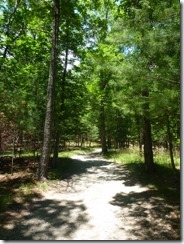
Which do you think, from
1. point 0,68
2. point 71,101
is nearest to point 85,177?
point 71,101

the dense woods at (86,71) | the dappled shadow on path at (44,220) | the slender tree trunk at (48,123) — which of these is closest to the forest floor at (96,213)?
the dappled shadow on path at (44,220)

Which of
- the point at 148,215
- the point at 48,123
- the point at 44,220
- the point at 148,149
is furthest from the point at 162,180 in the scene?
the point at 44,220

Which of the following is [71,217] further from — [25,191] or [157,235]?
[25,191]

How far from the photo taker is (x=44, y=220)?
21.1ft

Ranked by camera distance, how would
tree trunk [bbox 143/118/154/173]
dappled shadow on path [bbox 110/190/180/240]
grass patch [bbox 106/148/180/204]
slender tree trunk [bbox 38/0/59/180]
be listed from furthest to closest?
tree trunk [bbox 143/118/154/173]
slender tree trunk [bbox 38/0/59/180]
grass patch [bbox 106/148/180/204]
dappled shadow on path [bbox 110/190/180/240]

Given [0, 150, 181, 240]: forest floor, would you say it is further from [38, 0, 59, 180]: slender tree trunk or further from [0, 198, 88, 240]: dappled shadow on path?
[38, 0, 59, 180]: slender tree trunk

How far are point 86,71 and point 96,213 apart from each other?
51.7ft

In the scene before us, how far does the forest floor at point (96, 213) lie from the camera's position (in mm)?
5551

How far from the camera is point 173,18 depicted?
5.49 m

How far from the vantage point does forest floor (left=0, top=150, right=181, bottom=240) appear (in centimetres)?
555

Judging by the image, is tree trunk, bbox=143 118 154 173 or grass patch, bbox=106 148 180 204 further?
tree trunk, bbox=143 118 154 173

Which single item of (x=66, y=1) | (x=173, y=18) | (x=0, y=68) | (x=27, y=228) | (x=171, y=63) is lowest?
(x=27, y=228)

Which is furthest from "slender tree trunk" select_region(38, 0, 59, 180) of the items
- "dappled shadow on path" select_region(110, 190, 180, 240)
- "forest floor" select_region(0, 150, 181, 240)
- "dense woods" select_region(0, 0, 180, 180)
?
"dappled shadow on path" select_region(110, 190, 180, 240)

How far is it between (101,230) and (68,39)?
1137 centimetres
